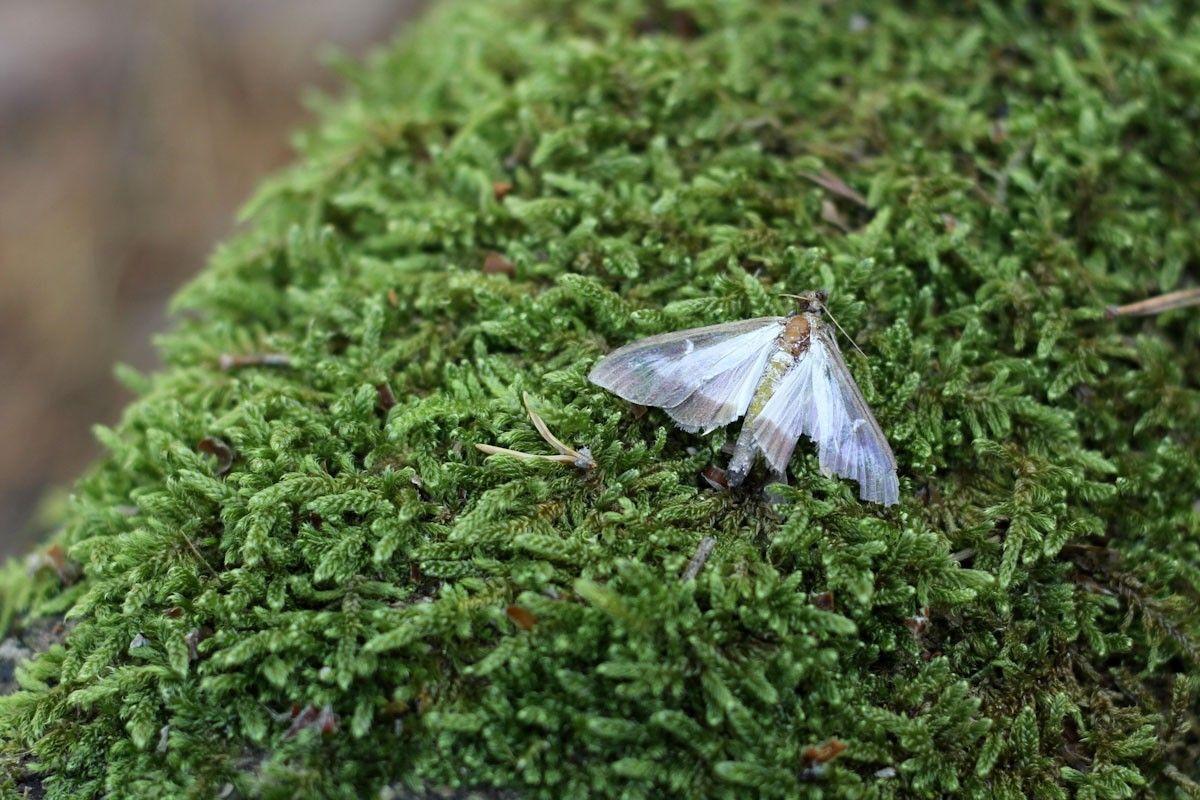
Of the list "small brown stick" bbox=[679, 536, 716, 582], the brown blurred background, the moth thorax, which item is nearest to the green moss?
"small brown stick" bbox=[679, 536, 716, 582]

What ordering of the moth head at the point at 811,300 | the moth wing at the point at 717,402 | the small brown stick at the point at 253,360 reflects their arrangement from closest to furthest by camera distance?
the moth wing at the point at 717,402 < the moth head at the point at 811,300 < the small brown stick at the point at 253,360

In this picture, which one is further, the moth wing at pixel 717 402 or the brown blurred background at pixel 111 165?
the brown blurred background at pixel 111 165

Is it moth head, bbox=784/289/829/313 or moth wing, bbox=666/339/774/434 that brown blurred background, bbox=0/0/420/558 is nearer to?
moth wing, bbox=666/339/774/434

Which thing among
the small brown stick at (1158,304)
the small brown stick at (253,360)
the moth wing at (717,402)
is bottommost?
the small brown stick at (1158,304)

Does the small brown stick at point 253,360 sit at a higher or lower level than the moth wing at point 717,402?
higher

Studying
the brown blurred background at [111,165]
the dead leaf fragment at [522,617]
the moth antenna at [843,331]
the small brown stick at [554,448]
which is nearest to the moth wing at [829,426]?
the moth antenna at [843,331]

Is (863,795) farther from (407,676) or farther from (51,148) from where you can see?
(51,148)

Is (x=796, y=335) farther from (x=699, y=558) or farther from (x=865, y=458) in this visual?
(x=699, y=558)

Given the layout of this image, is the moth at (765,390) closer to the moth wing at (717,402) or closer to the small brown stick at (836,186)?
the moth wing at (717,402)
